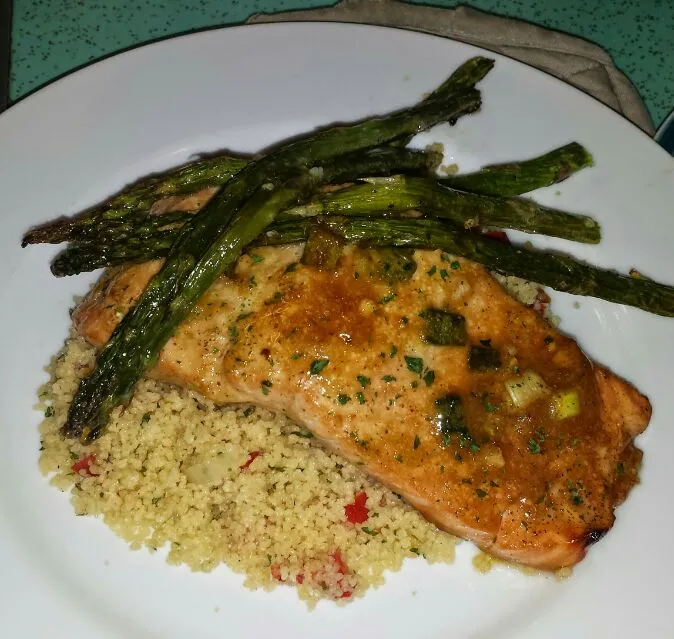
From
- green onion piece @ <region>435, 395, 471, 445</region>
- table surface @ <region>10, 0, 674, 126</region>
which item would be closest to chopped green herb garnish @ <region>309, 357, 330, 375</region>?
green onion piece @ <region>435, 395, 471, 445</region>

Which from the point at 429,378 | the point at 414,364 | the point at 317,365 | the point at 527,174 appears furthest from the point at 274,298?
the point at 527,174

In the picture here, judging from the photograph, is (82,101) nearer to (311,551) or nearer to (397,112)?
(397,112)

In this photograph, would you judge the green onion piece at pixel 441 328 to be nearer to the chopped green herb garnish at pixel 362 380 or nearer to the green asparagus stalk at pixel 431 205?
the chopped green herb garnish at pixel 362 380

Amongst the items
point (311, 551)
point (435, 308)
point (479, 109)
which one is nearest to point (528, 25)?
point (479, 109)

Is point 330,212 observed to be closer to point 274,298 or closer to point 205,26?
point 274,298

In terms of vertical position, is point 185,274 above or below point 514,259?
above

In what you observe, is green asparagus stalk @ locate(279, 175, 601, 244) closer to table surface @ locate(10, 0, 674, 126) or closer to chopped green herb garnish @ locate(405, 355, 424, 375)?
chopped green herb garnish @ locate(405, 355, 424, 375)
